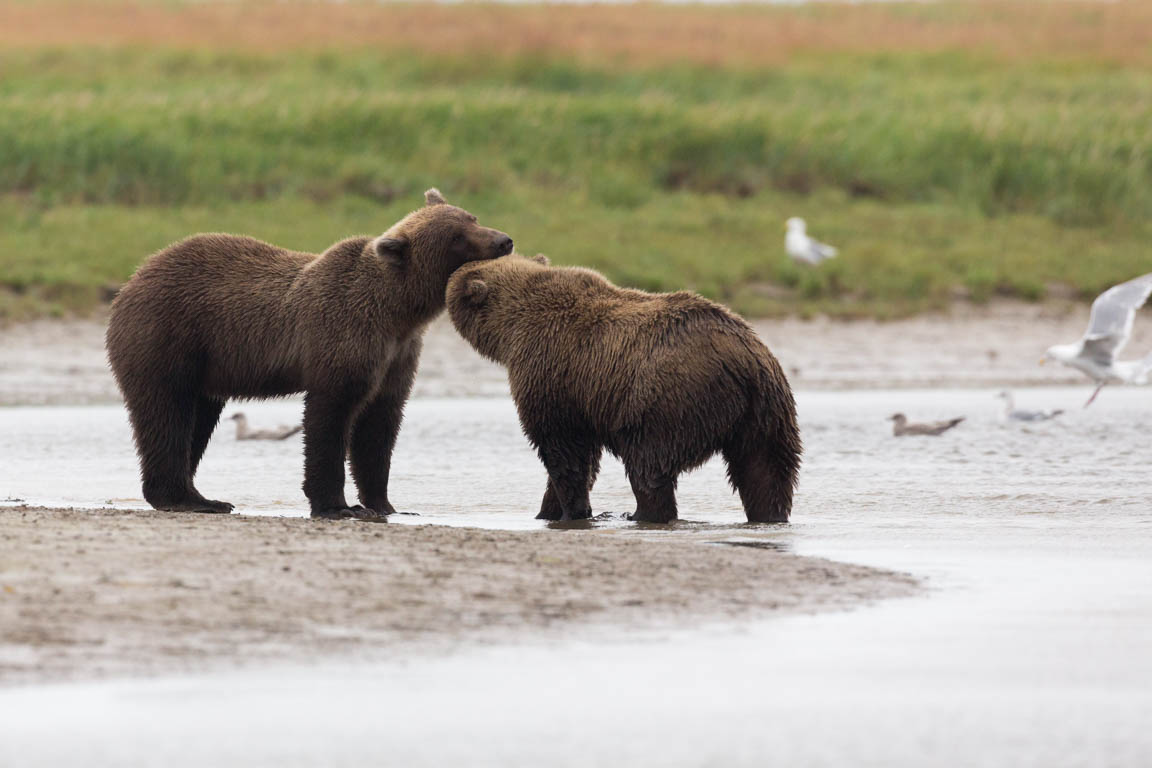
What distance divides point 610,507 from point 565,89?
16.9m

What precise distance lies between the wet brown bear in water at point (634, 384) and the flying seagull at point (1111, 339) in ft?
17.1

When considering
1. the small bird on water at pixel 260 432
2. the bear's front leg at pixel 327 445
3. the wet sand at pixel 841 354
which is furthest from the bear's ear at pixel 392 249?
the wet sand at pixel 841 354

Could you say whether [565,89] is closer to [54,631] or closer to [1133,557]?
[1133,557]

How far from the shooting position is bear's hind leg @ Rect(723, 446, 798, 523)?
711 centimetres

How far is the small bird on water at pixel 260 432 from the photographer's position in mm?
11203

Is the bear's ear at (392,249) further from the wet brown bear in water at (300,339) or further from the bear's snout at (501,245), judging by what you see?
the bear's snout at (501,245)

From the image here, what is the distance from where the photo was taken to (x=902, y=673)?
408cm

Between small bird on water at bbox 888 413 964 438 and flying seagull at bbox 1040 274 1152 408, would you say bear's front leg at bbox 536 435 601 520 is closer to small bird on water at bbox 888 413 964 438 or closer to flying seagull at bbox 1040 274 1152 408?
small bird on water at bbox 888 413 964 438

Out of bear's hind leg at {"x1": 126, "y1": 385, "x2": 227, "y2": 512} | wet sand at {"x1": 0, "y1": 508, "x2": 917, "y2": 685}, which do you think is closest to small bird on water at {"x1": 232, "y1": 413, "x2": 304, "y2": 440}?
bear's hind leg at {"x1": 126, "y1": 385, "x2": 227, "y2": 512}

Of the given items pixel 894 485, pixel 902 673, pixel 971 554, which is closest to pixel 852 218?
pixel 894 485

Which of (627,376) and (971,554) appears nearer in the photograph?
(971,554)

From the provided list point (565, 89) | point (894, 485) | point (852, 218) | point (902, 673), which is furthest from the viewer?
point (565, 89)

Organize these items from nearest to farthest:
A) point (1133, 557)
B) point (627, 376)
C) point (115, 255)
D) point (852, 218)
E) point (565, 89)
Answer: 1. point (1133, 557)
2. point (627, 376)
3. point (115, 255)
4. point (852, 218)
5. point (565, 89)

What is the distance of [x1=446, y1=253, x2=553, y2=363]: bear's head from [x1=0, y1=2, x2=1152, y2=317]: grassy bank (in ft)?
28.3
